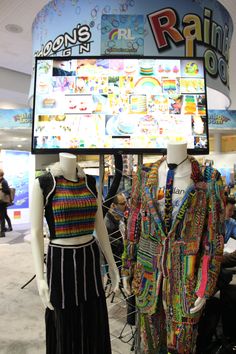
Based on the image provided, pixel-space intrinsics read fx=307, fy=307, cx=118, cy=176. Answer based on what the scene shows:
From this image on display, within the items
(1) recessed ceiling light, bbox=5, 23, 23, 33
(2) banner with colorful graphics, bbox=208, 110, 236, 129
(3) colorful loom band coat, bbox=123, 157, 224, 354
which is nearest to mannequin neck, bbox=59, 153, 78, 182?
(3) colorful loom band coat, bbox=123, 157, 224, 354

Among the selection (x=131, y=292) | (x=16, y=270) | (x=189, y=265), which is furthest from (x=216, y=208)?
(x=16, y=270)

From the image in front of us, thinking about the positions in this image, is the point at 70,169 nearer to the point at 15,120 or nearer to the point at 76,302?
the point at 76,302

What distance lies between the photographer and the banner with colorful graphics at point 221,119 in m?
4.39

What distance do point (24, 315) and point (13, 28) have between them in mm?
3797

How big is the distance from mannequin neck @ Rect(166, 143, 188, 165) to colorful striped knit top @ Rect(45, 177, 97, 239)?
1.52 ft

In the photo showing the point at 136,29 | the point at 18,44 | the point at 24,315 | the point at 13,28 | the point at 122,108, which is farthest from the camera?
the point at 18,44

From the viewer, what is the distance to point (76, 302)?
59.2 inches

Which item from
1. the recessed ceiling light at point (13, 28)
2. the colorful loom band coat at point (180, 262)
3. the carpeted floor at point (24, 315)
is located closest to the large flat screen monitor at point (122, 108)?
the colorful loom band coat at point (180, 262)

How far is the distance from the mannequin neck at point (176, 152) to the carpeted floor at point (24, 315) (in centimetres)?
147

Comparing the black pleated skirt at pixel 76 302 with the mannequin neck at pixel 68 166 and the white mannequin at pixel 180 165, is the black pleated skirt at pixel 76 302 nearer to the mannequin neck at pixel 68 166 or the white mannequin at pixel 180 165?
the mannequin neck at pixel 68 166

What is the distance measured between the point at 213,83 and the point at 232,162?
5888mm

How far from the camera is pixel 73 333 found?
1.54m

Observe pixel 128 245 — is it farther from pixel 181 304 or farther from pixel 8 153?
pixel 8 153

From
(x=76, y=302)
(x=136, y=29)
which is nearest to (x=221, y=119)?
(x=136, y=29)
